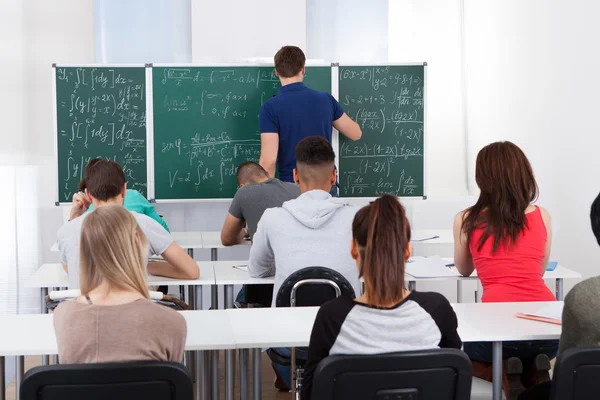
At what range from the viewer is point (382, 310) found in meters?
2.16

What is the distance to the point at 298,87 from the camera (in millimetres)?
5469

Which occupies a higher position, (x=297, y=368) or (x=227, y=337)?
(x=227, y=337)

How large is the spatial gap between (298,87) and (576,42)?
1.90 meters

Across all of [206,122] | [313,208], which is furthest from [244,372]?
[206,122]

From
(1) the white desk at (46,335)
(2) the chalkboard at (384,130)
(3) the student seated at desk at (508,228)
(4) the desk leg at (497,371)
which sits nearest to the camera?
(1) the white desk at (46,335)

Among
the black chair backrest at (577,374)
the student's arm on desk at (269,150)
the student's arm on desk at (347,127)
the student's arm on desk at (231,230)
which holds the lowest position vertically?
the black chair backrest at (577,374)

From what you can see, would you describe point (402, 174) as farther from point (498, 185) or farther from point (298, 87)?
point (498, 185)

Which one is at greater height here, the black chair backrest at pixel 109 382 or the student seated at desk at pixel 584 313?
the student seated at desk at pixel 584 313

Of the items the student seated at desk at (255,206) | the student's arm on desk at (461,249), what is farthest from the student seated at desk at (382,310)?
the student seated at desk at (255,206)

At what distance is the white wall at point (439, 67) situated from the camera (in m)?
7.09

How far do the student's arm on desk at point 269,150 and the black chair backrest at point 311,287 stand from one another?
7.64ft

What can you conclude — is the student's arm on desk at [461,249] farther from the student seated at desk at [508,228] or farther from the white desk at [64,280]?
the white desk at [64,280]

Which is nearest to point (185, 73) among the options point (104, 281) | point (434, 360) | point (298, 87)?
point (298, 87)

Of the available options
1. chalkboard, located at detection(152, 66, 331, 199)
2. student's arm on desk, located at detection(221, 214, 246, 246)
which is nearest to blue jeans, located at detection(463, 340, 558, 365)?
student's arm on desk, located at detection(221, 214, 246, 246)
